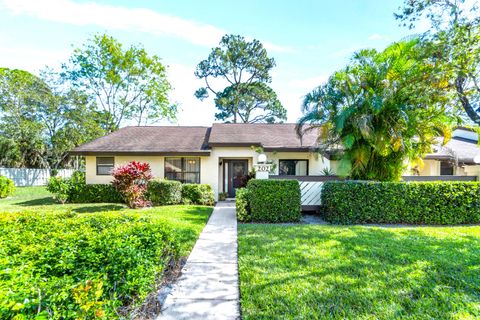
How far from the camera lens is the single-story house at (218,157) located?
14094mm

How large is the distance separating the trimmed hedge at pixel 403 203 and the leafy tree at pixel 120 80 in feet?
83.6

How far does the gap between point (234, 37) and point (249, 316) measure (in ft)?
98.6

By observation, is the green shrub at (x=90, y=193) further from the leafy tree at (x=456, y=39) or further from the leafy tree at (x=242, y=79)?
the leafy tree at (x=242, y=79)

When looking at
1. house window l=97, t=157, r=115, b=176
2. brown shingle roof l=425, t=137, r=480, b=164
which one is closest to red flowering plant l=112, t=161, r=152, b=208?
house window l=97, t=157, r=115, b=176

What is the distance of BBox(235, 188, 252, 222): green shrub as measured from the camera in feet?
29.2

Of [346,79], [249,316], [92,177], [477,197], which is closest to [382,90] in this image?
[346,79]

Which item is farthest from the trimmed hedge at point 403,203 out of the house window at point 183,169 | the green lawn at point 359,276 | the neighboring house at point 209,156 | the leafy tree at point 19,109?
the leafy tree at point 19,109

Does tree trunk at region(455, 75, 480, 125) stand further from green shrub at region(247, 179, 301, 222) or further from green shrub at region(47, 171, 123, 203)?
green shrub at region(47, 171, 123, 203)

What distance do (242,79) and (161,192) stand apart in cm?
2119

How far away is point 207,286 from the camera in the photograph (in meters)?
3.94

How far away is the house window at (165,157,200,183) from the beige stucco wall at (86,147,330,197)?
348mm

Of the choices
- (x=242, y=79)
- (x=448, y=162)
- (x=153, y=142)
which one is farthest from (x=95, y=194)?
(x=242, y=79)

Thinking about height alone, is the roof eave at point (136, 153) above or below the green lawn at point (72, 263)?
above

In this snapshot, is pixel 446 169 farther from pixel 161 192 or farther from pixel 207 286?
pixel 207 286
